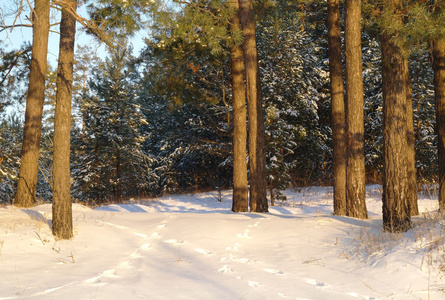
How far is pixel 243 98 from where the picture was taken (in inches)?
423

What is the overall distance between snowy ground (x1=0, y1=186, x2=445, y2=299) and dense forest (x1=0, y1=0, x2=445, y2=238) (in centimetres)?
86

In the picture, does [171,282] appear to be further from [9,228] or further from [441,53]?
[441,53]

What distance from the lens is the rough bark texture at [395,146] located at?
661cm

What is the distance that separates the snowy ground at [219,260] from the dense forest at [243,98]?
864 mm

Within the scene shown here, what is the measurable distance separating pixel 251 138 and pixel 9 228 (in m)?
6.30

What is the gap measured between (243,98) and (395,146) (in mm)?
5044

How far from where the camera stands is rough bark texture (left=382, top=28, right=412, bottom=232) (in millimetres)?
6609

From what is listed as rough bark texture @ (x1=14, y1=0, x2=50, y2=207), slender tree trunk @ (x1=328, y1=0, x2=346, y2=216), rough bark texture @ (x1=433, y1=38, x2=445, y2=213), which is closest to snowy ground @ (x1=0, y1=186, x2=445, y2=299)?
rough bark texture @ (x1=14, y1=0, x2=50, y2=207)

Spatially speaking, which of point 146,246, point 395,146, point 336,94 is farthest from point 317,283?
point 336,94

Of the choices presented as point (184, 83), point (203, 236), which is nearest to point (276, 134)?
point (184, 83)

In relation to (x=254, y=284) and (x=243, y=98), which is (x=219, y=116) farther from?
(x=254, y=284)

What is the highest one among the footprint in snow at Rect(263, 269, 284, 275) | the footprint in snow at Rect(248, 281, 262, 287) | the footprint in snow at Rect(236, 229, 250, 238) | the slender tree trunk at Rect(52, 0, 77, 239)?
the slender tree trunk at Rect(52, 0, 77, 239)

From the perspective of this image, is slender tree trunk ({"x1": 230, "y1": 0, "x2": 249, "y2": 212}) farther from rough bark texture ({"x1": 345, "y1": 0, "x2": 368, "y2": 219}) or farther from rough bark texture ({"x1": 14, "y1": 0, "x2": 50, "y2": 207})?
rough bark texture ({"x1": 14, "y1": 0, "x2": 50, "y2": 207})

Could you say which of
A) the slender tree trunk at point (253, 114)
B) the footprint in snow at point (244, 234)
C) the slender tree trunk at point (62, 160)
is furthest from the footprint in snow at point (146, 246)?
the slender tree trunk at point (253, 114)
